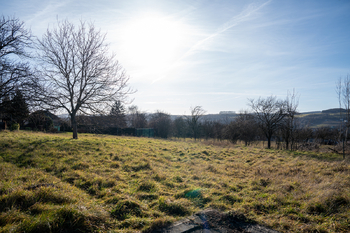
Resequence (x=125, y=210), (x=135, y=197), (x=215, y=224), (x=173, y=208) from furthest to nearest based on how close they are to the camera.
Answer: (x=135, y=197), (x=173, y=208), (x=125, y=210), (x=215, y=224)

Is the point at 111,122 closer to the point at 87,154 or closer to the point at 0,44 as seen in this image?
the point at 87,154

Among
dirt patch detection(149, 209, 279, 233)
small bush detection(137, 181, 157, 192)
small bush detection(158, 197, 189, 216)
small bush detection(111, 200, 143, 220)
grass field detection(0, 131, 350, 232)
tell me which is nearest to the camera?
grass field detection(0, 131, 350, 232)

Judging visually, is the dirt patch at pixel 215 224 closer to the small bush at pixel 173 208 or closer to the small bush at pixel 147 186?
the small bush at pixel 173 208

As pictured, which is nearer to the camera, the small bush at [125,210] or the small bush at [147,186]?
the small bush at [125,210]

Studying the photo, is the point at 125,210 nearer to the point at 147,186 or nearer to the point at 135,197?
the point at 135,197

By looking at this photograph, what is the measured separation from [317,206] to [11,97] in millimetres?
11124

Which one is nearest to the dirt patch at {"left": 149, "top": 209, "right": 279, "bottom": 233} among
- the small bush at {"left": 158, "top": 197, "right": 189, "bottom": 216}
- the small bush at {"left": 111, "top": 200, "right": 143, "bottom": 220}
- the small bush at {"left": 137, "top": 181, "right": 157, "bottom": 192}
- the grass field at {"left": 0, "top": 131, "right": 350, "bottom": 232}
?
the grass field at {"left": 0, "top": 131, "right": 350, "bottom": 232}

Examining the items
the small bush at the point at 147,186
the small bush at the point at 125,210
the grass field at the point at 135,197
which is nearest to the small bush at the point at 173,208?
the grass field at the point at 135,197

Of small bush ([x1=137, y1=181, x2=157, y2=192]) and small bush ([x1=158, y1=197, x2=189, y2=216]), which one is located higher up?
small bush ([x1=137, y1=181, x2=157, y2=192])

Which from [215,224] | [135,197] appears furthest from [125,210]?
[215,224]

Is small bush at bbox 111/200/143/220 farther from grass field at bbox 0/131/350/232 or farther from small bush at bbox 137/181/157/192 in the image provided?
small bush at bbox 137/181/157/192

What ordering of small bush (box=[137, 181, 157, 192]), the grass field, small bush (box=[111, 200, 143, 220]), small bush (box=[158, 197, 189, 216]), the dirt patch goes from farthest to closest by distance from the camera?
small bush (box=[137, 181, 157, 192]) → small bush (box=[158, 197, 189, 216]) → small bush (box=[111, 200, 143, 220]) → the dirt patch → the grass field

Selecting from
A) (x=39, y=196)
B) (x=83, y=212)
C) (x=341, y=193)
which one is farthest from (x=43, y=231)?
(x=341, y=193)

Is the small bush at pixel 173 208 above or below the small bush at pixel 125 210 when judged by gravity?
below
